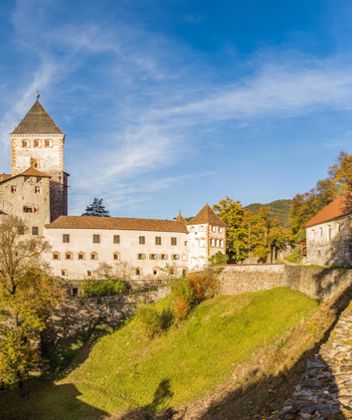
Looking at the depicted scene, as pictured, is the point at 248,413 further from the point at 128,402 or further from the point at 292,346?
the point at 128,402

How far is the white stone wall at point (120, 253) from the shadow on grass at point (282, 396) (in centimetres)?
3077

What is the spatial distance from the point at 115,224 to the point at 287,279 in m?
23.5

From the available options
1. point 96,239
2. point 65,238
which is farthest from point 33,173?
point 96,239

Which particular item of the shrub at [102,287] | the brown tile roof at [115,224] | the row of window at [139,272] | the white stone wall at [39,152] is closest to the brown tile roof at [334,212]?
the brown tile roof at [115,224]

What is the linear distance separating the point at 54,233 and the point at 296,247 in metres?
33.9

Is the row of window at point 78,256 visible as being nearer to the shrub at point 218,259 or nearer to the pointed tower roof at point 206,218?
the pointed tower roof at point 206,218

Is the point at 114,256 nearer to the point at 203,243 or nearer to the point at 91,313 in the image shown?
the point at 91,313

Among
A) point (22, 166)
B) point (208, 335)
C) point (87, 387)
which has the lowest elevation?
point (87, 387)

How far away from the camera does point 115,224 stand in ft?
168

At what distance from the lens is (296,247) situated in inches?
2436

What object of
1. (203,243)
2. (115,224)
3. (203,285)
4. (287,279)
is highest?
(115,224)

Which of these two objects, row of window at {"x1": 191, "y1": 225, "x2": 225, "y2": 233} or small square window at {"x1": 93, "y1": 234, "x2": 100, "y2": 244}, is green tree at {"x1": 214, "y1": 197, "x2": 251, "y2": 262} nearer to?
row of window at {"x1": 191, "y1": 225, "x2": 225, "y2": 233}

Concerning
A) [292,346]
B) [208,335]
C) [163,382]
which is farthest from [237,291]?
[292,346]

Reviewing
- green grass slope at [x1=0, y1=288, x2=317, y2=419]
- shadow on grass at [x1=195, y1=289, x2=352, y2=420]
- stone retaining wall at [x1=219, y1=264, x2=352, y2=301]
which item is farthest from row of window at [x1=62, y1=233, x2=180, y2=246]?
shadow on grass at [x1=195, y1=289, x2=352, y2=420]
